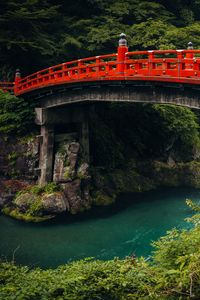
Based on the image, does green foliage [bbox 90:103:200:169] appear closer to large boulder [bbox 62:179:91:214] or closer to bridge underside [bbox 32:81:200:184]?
bridge underside [bbox 32:81:200:184]

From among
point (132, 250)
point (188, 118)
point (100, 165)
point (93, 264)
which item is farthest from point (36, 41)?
point (93, 264)

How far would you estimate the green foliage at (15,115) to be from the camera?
2511 cm

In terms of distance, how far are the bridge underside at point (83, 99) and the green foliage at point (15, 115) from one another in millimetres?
680

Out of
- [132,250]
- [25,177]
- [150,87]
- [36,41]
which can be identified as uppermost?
[36,41]

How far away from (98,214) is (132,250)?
5.28 metres

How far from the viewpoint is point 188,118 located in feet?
99.8

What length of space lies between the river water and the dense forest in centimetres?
1177

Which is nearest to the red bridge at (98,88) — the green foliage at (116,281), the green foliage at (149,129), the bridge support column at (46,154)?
the bridge support column at (46,154)

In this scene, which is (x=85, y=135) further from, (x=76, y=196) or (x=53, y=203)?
(x=53, y=203)

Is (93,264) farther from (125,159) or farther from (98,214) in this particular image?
(125,159)

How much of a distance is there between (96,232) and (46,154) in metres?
6.46

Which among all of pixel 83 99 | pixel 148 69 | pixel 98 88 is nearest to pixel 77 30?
pixel 83 99

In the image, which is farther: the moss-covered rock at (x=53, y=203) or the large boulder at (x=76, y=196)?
the large boulder at (x=76, y=196)

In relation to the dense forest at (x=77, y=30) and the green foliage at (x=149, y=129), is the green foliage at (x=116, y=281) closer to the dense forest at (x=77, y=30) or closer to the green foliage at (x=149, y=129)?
the green foliage at (x=149, y=129)
